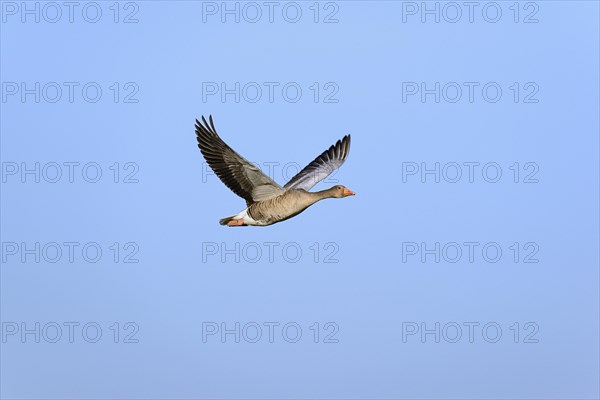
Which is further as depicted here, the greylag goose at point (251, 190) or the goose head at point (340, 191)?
the goose head at point (340, 191)

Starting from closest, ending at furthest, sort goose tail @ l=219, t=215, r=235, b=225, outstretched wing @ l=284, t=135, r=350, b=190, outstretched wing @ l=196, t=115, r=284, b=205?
outstretched wing @ l=196, t=115, r=284, b=205 < goose tail @ l=219, t=215, r=235, b=225 < outstretched wing @ l=284, t=135, r=350, b=190

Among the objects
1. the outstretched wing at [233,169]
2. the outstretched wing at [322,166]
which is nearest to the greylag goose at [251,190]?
the outstretched wing at [233,169]

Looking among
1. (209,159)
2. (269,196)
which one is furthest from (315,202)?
(209,159)

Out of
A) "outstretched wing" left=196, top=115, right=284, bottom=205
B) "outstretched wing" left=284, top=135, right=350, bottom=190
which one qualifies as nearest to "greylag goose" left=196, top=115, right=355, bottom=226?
"outstretched wing" left=196, top=115, right=284, bottom=205

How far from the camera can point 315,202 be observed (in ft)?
65.7

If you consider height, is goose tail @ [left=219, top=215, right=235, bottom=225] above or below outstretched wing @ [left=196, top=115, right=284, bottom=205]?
below

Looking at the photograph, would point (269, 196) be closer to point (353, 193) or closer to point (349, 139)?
point (353, 193)

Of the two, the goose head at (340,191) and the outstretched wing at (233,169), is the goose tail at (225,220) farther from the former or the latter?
the goose head at (340,191)

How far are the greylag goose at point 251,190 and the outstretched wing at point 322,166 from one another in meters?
1.07

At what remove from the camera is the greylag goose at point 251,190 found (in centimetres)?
1950

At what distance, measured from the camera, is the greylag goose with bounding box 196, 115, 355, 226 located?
19.5 metres

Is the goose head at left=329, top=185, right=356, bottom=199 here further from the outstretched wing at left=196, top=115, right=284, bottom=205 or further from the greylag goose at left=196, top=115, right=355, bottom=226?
the outstretched wing at left=196, top=115, right=284, bottom=205

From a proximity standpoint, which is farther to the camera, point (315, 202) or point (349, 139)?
point (349, 139)

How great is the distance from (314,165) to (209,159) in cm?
316
